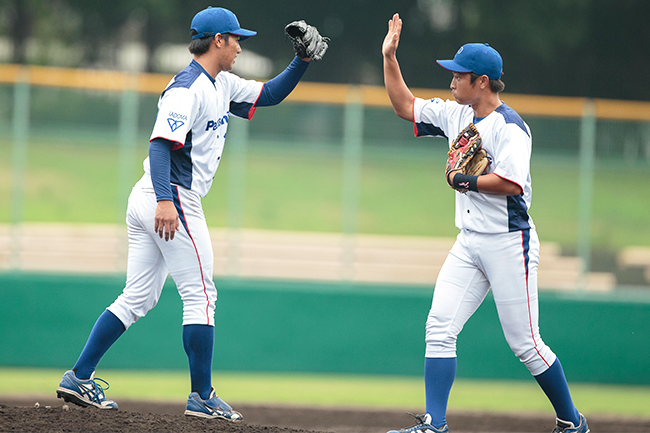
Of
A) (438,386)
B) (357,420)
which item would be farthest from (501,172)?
(357,420)

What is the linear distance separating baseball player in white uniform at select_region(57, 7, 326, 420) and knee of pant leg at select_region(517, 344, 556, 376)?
61.9 inches

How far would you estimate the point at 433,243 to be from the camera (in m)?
10.2

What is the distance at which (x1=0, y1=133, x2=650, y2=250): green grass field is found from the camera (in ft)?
32.7

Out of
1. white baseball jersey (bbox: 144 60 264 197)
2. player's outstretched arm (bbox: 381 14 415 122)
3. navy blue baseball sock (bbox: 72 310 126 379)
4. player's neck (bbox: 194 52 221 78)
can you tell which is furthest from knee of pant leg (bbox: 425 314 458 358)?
player's neck (bbox: 194 52 221 78)

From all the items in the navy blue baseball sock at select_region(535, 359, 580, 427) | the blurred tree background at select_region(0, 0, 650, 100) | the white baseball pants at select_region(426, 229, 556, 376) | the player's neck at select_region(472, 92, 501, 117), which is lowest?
the navy blue baseball sock at select_region(535, 359, 580, 427)

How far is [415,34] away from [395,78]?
682 inches

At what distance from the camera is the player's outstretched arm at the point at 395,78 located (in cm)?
419

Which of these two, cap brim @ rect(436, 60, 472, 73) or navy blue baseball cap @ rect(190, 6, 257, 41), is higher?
navy blue baseball cap @ rect(190, 6, 257, 41)

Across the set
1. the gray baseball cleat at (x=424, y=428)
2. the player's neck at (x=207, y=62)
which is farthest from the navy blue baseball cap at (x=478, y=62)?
the gray baseball cleat at (x=424, y=428)

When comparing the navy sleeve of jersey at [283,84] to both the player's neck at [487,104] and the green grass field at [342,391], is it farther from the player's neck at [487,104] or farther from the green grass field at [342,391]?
the green grass field at [342,391]

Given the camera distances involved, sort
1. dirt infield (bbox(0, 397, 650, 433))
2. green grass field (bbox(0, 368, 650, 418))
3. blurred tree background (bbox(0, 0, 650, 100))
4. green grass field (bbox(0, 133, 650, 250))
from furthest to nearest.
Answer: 1. blurred tree background (bbox(0, 0, 650, 100))
2. green grass field (bbox(0, 133, 650, 250))
3. green grass field (bbox(0, 368, 650, 418))
4. dirt infield (bbox(0, 397, 650, 433))

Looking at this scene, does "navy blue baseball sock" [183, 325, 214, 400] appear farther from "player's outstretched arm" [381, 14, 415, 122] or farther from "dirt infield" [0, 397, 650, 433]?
"player's outstretched arm" [381, 14, 415, 122]

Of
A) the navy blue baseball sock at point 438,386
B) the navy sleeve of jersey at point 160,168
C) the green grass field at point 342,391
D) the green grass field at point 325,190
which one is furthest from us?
the green grass field at point 325,190

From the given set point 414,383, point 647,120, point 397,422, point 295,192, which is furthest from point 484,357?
point 295,192
